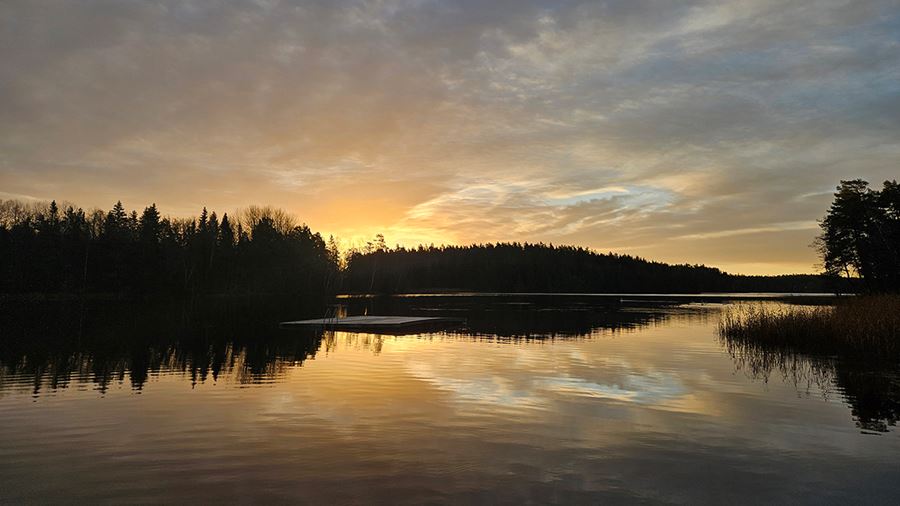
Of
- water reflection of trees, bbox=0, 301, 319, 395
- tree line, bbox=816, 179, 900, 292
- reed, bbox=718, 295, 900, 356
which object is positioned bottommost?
water reflection of trees, bbox=0, 301, 319, 395

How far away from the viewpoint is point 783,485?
10.9 m

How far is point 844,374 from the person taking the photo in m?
25.0

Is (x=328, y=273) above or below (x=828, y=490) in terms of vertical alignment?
above

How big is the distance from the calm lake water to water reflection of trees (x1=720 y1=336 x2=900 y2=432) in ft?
0.48

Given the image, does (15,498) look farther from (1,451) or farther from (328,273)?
(328,273)

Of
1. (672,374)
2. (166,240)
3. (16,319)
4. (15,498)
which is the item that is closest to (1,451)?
(15,498)

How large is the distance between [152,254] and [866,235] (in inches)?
4777

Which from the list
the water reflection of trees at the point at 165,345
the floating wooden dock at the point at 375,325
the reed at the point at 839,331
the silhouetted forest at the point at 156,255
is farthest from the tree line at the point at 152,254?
the reed at the point at 839,331

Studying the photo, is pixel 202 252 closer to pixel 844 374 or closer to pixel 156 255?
pixel 156 255

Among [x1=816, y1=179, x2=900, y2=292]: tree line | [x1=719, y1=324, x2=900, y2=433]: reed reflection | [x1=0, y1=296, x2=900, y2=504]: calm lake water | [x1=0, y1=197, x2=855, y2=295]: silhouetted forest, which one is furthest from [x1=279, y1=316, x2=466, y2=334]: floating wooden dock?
[x1=0, y1=197, x2=855, y2=295]: silhouetted forest

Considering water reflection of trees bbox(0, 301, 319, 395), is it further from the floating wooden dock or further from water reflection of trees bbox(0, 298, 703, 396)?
the floating wooden dock

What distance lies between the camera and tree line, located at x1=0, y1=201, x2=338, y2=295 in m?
95.1

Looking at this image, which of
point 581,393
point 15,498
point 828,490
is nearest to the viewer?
point 15,498

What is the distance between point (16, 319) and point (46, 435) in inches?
1938
